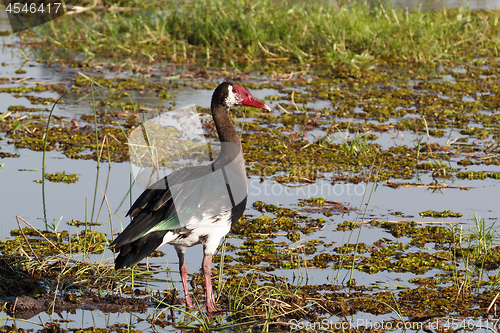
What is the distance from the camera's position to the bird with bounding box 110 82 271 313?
3.82 m

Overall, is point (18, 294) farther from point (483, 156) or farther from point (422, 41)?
point (422, 41)

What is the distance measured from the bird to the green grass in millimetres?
6776

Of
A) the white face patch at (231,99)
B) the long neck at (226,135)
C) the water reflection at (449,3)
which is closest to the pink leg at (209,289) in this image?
the long neck at (226,135)

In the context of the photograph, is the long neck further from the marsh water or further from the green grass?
the green grass

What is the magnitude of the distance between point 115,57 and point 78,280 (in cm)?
782

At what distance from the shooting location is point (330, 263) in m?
4.61

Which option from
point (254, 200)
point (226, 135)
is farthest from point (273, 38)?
point (226, 135)

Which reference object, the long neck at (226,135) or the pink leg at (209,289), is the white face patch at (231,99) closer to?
the long neck at (226,135)

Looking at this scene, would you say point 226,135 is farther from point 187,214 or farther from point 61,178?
point 61,178

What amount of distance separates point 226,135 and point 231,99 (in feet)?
0.90

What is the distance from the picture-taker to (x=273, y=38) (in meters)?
11.8

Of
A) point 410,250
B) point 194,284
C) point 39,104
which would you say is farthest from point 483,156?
point 39,104

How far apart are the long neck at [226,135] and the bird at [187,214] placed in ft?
0.36

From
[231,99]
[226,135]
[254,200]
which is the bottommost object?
[254,200]
